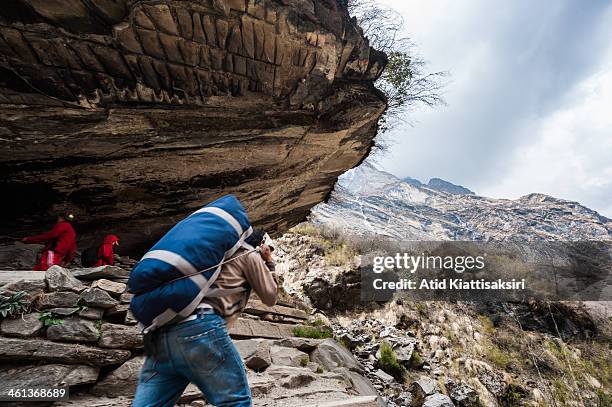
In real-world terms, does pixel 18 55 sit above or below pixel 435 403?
above

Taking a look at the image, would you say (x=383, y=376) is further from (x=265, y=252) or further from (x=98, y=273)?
(x=265, y=252)

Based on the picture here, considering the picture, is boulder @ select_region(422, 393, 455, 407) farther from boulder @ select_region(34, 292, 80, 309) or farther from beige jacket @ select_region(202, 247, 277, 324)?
beige jacket @ select_region(202, 247, 277, 324)

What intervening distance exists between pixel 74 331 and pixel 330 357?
3.72 metres

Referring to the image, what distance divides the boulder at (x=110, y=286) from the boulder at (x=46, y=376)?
2.56 ft

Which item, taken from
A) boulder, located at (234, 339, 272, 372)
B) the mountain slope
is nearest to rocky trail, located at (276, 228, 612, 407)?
boulder, located at (234, 339, 272, 372)

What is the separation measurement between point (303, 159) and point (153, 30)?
368 centimetres

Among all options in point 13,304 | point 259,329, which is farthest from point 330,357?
point 13,304

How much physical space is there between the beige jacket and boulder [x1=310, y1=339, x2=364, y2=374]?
159 inches

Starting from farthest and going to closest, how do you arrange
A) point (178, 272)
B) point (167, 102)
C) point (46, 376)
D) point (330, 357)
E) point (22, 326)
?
point (330, 357) < point (167, 102) < point (22, 326) < point (46, 376) < point (178, 272)

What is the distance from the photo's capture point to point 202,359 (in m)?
1.61

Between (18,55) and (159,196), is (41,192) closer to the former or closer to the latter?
(159,196)

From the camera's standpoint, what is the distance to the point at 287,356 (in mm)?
5090

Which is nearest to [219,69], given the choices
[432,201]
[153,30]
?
[153,30]

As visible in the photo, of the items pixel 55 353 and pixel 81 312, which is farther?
pixel 81 312
